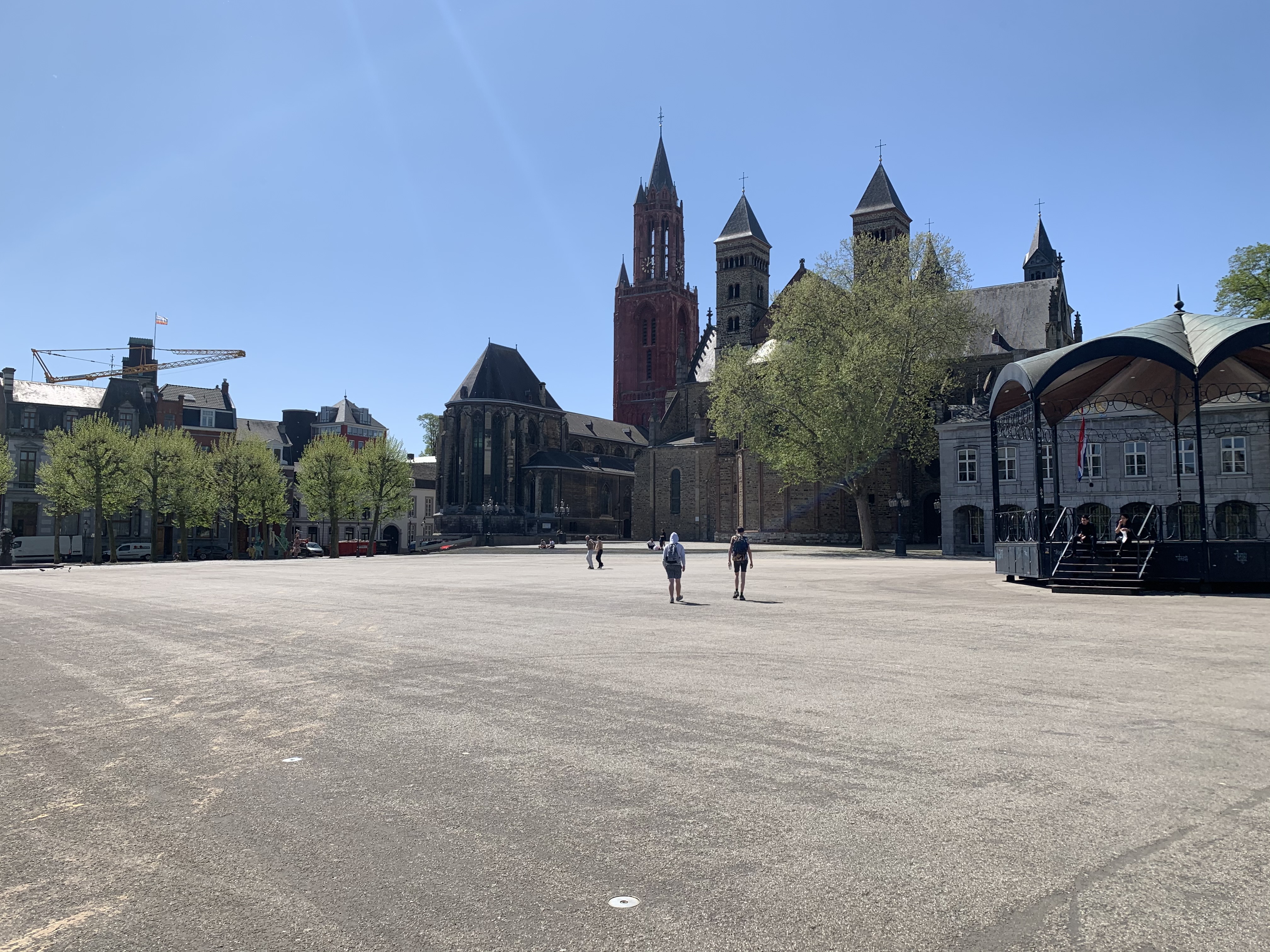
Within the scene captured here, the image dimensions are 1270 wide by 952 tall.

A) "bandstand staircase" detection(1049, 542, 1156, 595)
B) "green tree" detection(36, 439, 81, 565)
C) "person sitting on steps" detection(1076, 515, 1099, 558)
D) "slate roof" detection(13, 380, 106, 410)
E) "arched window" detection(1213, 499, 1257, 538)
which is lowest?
"bandstand staircase" detection(1049, 542, 1156, 595)

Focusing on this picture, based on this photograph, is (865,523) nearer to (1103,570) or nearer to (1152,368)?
(1152,368)

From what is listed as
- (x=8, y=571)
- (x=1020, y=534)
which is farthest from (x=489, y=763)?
(x=8, y=571)

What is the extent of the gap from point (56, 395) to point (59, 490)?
18.9 m

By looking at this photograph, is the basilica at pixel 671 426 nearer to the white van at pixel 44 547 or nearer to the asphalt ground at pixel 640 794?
the white van at pixel 44 547

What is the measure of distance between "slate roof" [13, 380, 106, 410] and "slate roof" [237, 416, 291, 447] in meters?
12.4

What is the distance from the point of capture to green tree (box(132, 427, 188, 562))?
5191 centimetres

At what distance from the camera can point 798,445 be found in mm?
47312

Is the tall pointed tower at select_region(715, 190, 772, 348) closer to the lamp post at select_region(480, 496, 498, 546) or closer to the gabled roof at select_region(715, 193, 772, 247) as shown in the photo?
the gabled roof at select_region(715, 193, 772, 247)

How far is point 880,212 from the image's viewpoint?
8025 cm

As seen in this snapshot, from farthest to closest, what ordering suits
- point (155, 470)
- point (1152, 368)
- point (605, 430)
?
point (605, 430), point (155, 470), point (1152, 368)

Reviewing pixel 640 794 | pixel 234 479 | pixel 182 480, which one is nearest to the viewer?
pixel 640 794

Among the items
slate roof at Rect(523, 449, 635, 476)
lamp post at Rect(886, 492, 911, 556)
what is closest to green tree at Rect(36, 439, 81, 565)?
slate roof at Rect(523, 449, 635, 476)

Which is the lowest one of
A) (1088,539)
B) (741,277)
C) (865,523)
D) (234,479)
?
(1088,539)

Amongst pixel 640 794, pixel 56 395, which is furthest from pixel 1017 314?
pixel 56 395
